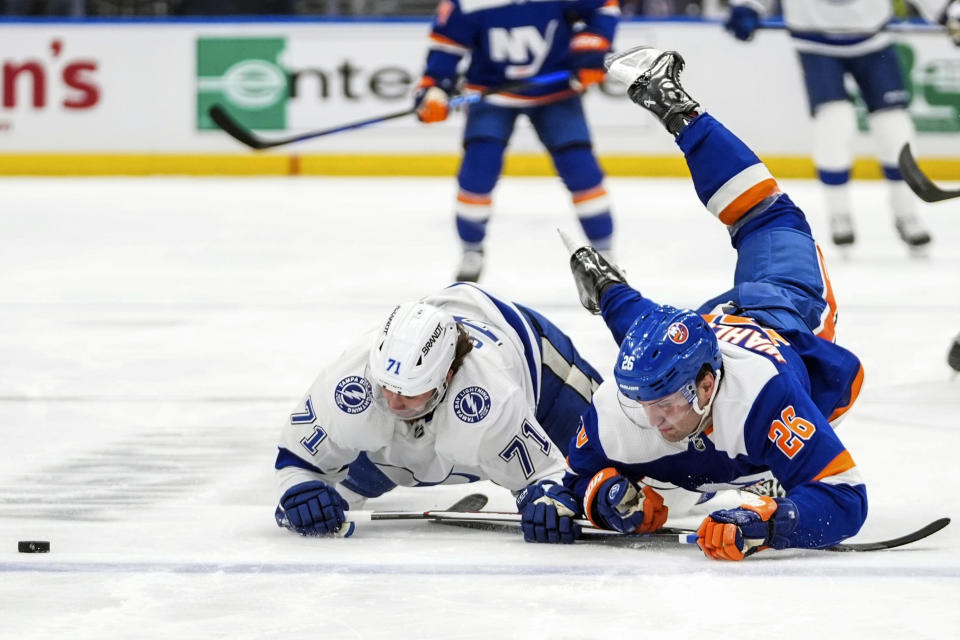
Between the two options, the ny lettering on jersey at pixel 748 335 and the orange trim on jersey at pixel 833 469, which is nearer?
the orange trim on jersey at pixel 833 469

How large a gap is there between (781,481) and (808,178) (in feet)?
25.8

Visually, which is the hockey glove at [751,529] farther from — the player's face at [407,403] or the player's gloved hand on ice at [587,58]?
the player's gloved hand on ice at [587,58]

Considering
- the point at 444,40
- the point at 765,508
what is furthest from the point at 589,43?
the point at 765,508

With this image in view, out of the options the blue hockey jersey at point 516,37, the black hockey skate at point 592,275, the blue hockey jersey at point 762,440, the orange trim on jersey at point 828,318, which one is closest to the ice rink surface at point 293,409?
the blue hockey jersey at point 762,440

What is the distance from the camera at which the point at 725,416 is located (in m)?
2.92

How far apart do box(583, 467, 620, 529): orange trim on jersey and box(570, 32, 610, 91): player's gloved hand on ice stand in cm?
385

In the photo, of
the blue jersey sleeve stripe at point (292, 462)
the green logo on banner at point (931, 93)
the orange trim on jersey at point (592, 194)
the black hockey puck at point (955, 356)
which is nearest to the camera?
the blue jersey sleeve stripe at point (292, 462)

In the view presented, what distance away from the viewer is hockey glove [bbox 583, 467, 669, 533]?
3.00 metres

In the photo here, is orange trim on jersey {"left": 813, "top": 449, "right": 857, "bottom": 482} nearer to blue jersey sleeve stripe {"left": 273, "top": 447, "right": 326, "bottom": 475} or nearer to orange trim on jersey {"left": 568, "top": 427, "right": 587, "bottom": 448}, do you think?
orange trim on jersey {"left": 568, "top": 427, "right": 587, "bottom": 448}

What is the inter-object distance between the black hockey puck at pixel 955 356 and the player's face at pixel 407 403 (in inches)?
87.2

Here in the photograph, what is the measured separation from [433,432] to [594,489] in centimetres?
39

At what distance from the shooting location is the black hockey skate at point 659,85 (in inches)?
157

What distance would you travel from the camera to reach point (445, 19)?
6867mm

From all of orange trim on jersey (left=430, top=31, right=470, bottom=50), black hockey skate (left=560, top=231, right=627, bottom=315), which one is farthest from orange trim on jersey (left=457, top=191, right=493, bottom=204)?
black hockey skate (left=560, top=231, right=627, bottom=315)
